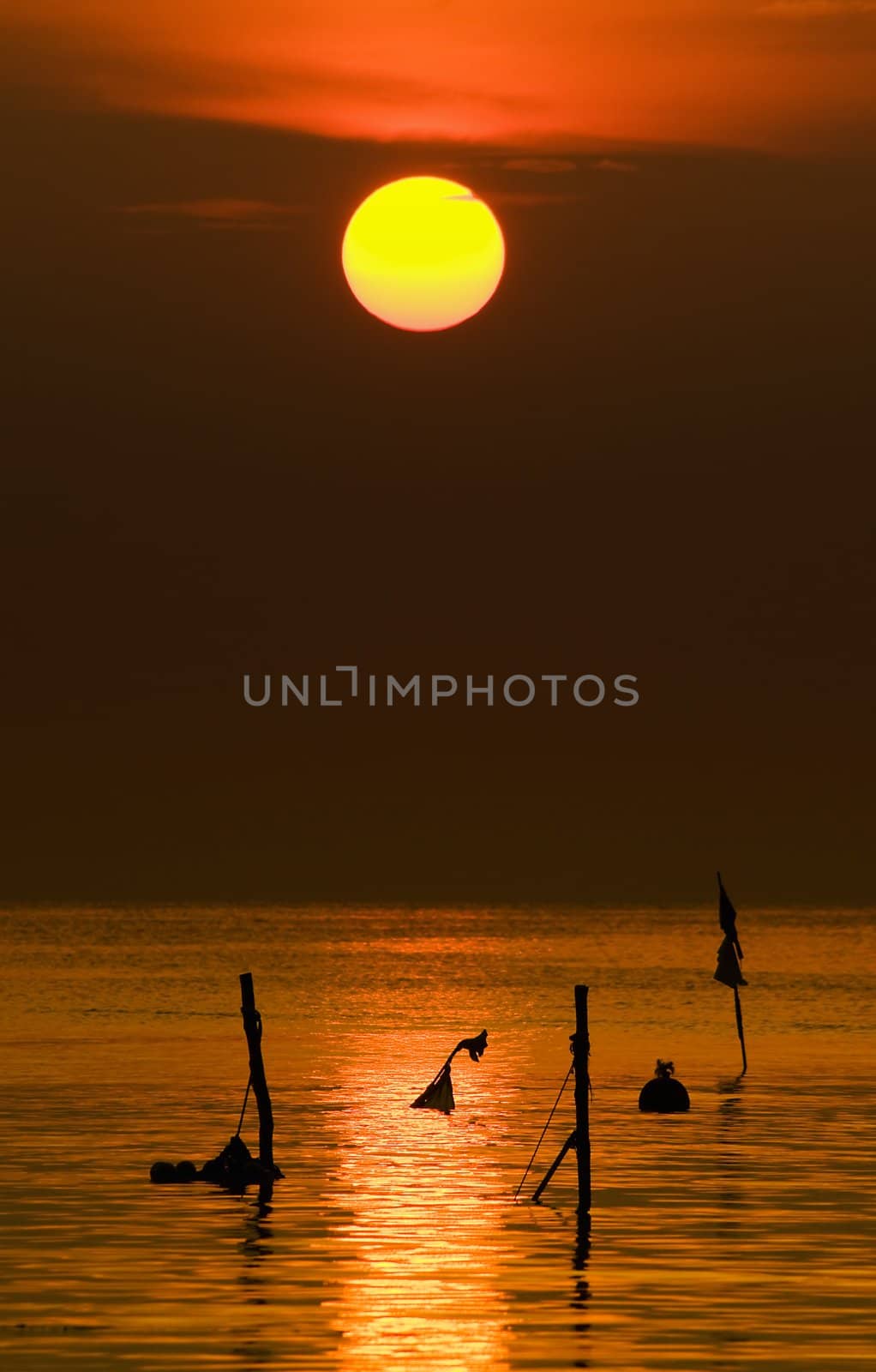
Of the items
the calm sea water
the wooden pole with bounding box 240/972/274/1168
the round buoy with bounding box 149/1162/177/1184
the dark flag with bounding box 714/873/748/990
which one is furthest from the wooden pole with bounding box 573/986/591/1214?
the dark flag with bounding box 714/873/748/990

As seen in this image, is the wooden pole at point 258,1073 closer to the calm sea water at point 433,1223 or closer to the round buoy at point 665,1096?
the calm sea water at point 433,1223

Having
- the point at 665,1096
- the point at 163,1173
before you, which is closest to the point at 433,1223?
the point at 163,1173

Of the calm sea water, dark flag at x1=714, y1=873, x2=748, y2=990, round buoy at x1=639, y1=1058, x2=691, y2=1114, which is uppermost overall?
dark flag at x1=714, y1=873, x2=748, y2=990

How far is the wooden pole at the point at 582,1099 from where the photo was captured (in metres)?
44.4

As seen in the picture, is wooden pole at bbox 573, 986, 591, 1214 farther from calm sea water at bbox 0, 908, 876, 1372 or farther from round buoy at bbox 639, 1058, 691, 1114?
round buoy at bbox 639, 1058, 691, 1114

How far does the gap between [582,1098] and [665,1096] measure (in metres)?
22.9

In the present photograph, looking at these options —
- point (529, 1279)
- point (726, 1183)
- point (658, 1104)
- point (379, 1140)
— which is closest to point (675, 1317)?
point (529, 1279)

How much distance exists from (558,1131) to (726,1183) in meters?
12.1

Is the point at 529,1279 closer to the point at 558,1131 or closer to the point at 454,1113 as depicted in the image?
the point at 558,1131

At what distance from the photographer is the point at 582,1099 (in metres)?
45.5

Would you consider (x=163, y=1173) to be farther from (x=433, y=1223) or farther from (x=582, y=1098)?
(x=582, y=1098)

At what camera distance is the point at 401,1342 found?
3188cm

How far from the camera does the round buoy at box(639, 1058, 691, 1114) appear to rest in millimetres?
67750

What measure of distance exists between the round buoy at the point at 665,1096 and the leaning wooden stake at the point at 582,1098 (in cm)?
2183
